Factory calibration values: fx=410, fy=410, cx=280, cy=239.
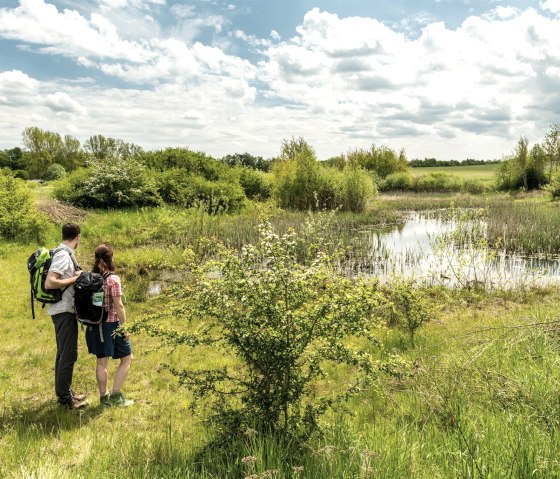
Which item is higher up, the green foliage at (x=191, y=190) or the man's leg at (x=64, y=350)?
the green foliage at (x=191, y=190)

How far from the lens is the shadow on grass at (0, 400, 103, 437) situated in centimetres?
432

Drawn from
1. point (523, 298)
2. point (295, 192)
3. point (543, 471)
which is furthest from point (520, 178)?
point (543, 471)

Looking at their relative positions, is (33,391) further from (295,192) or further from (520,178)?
(520,178)

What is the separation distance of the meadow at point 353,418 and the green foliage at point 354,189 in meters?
16.3

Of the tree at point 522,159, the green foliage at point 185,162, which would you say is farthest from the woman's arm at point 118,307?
the tree at point 522,159

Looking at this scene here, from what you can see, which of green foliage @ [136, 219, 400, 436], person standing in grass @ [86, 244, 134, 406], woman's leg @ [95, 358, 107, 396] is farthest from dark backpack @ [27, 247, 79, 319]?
green foliage @ [136, 219, 400, 436]

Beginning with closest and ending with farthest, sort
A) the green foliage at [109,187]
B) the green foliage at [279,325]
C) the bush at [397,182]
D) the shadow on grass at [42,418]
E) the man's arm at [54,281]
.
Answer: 1. the green foliage at [279,325]
2. the shadow on grass at [42,418]
3. the man's arm at [54,281]
4. the green foliage at [109,187]
5. the bush at [397,182]

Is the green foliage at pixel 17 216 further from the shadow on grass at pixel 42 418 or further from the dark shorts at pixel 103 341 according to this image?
the dark shorts at pixel 103 341

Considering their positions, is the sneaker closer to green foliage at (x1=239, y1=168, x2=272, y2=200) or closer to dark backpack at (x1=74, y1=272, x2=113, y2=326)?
dark backpack at (x1=74, y1=272, x2=113, y2=326)

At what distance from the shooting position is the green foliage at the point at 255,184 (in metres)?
28.2

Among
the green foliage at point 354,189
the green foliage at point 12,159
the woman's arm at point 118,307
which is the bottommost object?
the woman's arm at point 118,307

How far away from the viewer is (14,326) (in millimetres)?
7660

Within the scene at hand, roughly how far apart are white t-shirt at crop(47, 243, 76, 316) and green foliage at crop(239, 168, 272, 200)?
23544 mm

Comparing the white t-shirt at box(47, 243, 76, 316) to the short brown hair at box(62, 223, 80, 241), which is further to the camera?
the short brown hair at box(62, 223, 80, 241)
